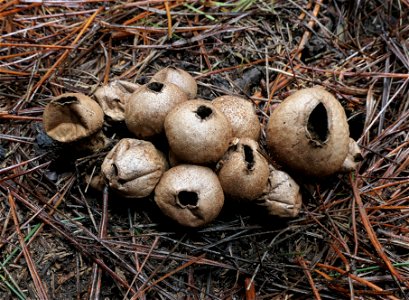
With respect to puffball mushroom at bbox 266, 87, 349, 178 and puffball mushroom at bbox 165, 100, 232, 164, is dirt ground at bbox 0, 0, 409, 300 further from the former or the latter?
puffball mushroom at bbox 165, 100, 232, 164

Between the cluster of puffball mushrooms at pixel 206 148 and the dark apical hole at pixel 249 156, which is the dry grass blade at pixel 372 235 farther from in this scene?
the dark apical hole at pixel 249 156

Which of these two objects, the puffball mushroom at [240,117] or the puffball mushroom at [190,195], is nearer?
the puffball mushroom at [190,195]

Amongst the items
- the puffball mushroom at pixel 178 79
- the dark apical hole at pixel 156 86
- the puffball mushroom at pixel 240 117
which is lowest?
the puffball mushroom at pixel 240 117

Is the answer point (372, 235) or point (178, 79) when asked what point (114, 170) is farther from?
point (372, 235)

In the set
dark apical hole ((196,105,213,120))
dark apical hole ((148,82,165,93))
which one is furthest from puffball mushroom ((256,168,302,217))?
dark apical hole ((148,82,165,93))

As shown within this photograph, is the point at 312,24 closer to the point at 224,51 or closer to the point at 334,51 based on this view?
the point at 334,51

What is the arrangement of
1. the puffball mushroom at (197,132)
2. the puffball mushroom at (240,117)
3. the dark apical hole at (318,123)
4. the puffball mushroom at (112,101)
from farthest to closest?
1. the puffball mushroom at (112,101)
2. the puffball mushroom at (240,117)
3. the dark apical hole at (318,123)
4. the puffball mushroom at (197,132)

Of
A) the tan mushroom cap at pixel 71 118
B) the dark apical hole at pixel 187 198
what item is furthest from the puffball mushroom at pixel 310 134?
the tan mushroom cap at pixel 71 118
